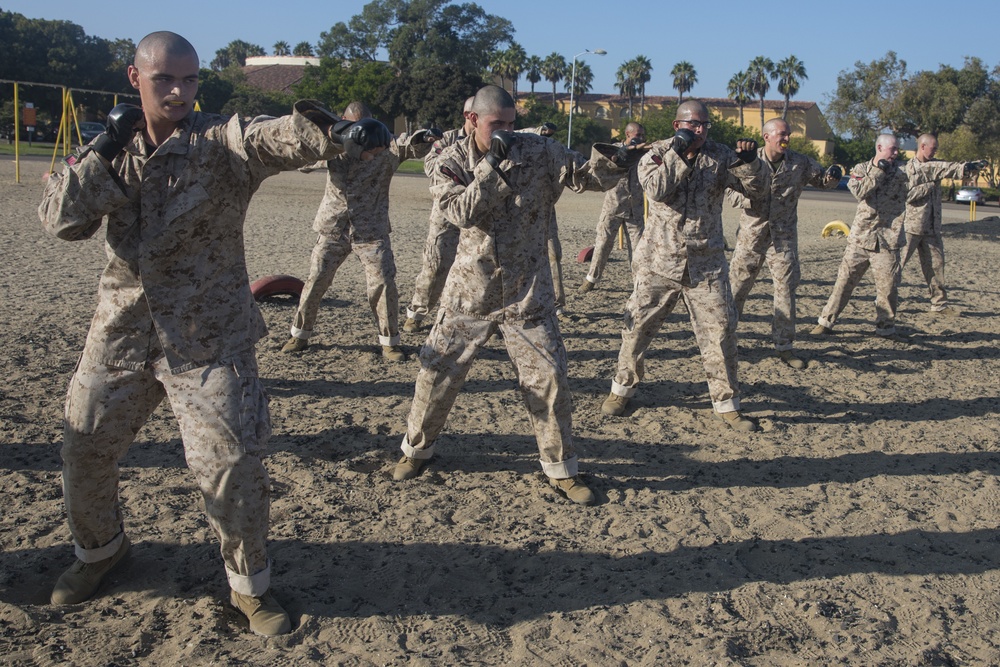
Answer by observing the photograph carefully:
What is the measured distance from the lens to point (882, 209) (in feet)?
29.0

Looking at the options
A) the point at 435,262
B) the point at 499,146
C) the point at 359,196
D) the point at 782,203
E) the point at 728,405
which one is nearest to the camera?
the point at 499,146

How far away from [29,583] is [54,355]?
3.66 m

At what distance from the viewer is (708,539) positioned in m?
4.37

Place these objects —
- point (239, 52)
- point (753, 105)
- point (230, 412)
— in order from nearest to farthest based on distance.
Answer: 1. point (230, 412)
2. point (753, 105)
3. point (239, 52)

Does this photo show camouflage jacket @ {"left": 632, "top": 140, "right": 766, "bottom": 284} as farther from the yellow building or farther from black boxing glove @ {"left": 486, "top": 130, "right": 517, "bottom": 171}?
the yellow building

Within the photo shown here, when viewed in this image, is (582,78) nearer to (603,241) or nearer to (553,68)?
(553,68)

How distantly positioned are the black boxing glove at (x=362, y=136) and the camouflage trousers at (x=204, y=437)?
100 centimetres

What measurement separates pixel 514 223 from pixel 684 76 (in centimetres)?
8186

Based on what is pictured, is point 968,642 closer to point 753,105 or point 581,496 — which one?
point 581,496

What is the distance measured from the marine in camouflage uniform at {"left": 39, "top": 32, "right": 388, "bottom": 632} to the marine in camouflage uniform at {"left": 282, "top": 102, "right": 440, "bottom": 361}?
3.79 m

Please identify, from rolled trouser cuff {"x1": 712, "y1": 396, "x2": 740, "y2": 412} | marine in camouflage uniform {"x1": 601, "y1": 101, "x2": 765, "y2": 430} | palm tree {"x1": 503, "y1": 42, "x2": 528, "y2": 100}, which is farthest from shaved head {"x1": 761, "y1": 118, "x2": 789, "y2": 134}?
palm tree {"x1": 503, "y1": 42, "x2": 528, "y2": 100}

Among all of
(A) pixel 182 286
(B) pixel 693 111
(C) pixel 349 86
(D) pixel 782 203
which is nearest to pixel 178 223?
(A) pixel 182 286

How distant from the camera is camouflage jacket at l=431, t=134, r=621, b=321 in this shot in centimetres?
456

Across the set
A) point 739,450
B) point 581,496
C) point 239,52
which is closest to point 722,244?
point 739,450
